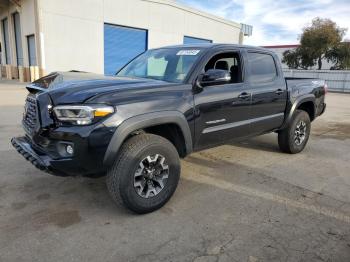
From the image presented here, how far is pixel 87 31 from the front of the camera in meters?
18.4

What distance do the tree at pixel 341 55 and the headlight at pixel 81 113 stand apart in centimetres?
3471

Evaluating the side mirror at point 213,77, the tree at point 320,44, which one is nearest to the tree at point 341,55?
the tree at point 320,44

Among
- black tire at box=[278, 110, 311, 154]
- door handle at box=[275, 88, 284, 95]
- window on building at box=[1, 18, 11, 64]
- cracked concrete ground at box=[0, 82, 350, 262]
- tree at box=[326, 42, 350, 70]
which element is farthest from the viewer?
tree at box=[326, 42, 350, 70]

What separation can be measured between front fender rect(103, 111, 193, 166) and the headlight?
0.22 metres

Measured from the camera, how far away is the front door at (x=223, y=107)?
3.75 meters

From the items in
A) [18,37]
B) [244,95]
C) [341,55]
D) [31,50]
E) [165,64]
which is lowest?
[244,95]

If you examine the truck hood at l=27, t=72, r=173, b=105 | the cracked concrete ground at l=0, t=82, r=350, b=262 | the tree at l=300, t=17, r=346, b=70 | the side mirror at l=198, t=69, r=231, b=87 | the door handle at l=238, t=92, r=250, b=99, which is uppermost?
the tree at l=300, t=17, r=346, b=70

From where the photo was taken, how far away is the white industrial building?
1734 cm

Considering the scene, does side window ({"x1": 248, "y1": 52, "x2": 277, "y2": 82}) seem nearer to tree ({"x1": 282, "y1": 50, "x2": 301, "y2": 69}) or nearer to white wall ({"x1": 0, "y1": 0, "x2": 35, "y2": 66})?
white wall ({"x1": 0, "y1": 0, "x2": 35, "y2": 66})

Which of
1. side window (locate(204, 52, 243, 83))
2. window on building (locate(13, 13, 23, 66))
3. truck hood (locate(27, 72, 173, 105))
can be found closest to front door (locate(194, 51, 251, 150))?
side window (locate(204, 52, 243, 83))

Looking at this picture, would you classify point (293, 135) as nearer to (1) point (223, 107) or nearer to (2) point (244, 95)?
(2) point (244, 95)

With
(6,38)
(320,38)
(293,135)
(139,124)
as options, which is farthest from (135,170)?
(320,38)

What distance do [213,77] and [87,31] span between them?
54.5ft

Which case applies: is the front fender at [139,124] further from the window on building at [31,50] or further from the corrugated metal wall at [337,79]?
the corrugated metal wall at [337,79]
